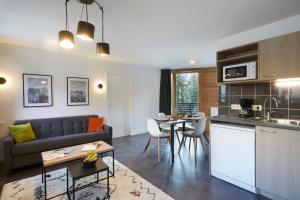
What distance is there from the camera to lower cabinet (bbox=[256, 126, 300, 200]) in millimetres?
1830

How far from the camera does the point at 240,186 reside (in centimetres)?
231

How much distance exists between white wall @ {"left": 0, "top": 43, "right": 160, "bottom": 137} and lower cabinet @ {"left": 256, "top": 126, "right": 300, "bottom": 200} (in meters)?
3.93

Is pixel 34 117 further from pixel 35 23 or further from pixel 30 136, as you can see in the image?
pixel 35 23

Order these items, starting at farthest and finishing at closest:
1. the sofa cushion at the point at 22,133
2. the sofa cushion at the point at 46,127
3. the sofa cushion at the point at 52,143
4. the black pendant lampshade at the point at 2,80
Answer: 1. the sofa cushion at the point at 46,127
2. the black pendant lampshade at the point at 2,80
3. the sofa cushion at the point at 22,133
4. the sofa cushion at the point at 52,143

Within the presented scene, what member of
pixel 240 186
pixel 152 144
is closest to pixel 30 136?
pixel 152 144

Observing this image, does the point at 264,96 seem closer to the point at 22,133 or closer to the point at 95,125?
the point at 95,125

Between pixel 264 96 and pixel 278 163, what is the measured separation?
102 centimetres

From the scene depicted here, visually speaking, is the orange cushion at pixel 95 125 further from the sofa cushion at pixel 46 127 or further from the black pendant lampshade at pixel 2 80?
the black pendant lampshade at pixel 2 80

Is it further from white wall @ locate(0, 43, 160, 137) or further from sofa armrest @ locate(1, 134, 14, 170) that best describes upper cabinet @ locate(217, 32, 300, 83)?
sofa armrest @ locate(1, 134, 14, 170)

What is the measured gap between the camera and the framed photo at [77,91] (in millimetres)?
4172

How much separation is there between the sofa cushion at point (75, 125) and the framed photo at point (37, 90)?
0.58 metres

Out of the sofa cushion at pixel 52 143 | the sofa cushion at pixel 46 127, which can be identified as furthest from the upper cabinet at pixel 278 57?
the sofa cushion at pixel 46 127

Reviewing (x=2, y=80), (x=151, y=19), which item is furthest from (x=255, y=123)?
(x=2, y=80)

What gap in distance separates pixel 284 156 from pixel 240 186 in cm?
76
